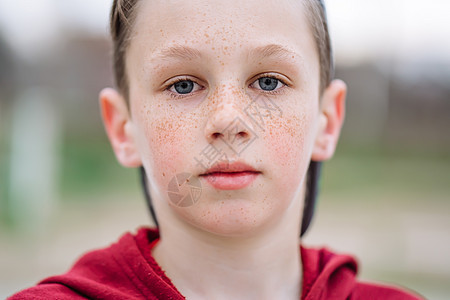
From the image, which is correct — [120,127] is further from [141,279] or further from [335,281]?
[335,281]

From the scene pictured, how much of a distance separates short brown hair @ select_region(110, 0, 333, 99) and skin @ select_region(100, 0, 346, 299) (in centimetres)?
3

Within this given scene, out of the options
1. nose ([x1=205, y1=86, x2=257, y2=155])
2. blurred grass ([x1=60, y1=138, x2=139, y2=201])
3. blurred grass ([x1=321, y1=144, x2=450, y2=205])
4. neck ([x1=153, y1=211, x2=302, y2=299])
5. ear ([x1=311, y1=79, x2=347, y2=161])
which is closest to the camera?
nose ([x1=205, y1=86, x2=257, y2=155])

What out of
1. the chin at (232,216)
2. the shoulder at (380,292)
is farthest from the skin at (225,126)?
the shoulder at (380,292)

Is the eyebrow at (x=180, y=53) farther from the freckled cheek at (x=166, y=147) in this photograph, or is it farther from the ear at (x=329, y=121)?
the ear at (x=329, y=121)

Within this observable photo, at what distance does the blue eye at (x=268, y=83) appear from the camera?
3.11 ft

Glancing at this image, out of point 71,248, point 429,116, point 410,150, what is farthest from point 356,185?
point 71,248

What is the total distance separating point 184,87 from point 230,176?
0.18 meters

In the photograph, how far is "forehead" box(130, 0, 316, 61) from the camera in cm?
90

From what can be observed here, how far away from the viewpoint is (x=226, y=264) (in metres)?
0.99

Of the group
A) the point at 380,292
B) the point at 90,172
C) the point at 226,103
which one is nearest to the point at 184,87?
the point at 226,103

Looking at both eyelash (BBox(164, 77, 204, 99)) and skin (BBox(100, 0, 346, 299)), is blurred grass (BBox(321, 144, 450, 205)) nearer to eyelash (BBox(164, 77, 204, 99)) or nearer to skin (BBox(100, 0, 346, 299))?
skin (BBox(100, 0, 346, 299))

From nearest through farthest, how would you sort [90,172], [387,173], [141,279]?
[141,279] < [90,172] < [387,173]

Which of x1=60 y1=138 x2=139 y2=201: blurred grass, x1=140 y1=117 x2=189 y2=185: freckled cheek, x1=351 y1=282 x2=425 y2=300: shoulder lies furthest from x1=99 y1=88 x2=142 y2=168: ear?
x1=60 y1=138 x2=139 y2=201: blurred grass

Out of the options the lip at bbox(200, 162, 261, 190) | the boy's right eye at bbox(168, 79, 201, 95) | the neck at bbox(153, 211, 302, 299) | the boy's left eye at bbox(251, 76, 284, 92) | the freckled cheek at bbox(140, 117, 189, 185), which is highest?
the boy's right eye at bbox(168, 79, 201, 95)
